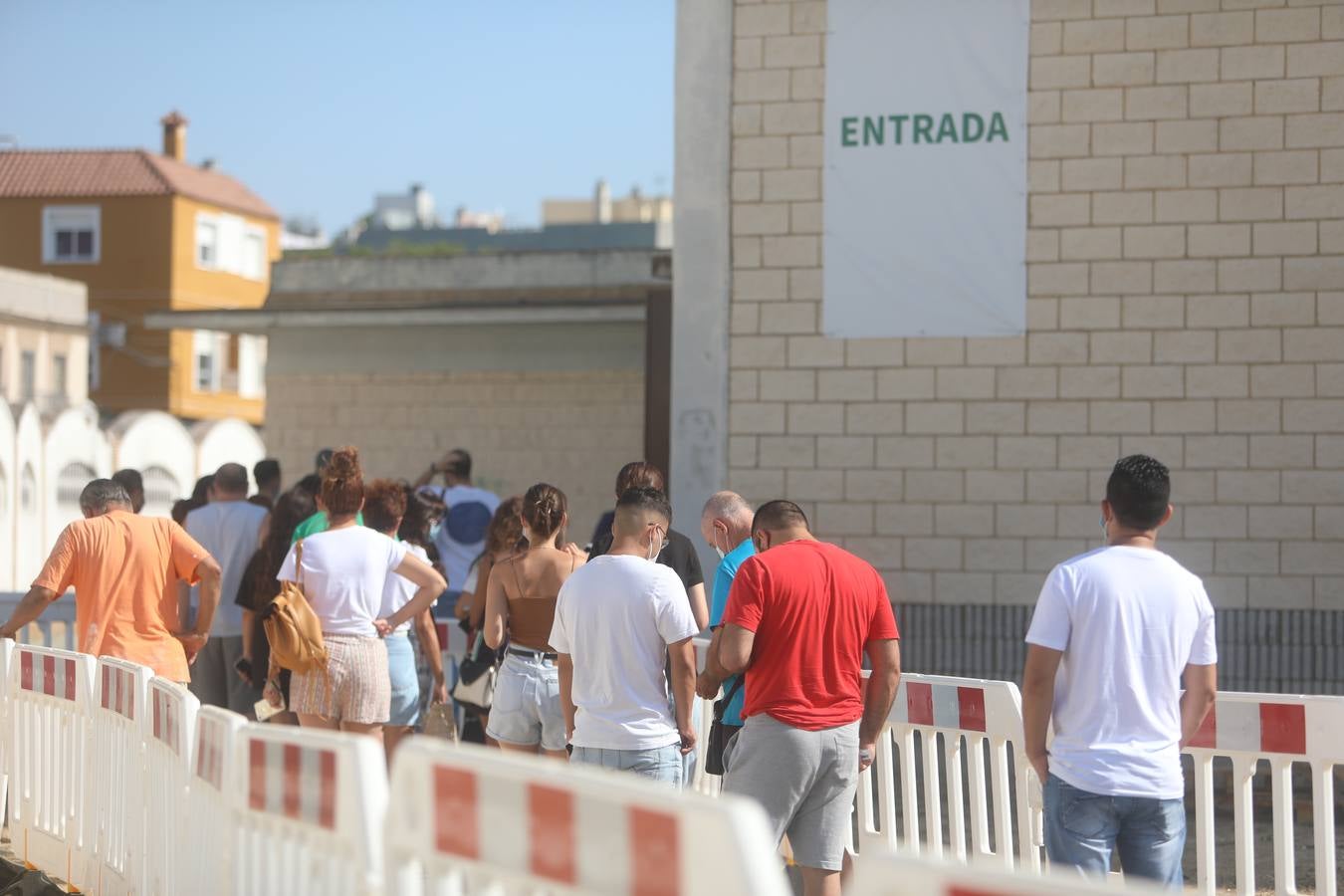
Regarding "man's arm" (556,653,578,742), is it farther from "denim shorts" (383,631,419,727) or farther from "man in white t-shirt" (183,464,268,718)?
"man in white t-shirt" (183,464,268,718)

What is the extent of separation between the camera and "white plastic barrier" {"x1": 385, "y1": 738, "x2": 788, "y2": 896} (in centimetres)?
288

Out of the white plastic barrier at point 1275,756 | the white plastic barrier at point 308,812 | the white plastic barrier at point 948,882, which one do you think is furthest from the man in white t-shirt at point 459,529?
the white plastic barrier at point 948,882

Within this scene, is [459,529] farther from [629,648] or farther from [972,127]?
[629,648]

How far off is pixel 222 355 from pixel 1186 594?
2115 inches

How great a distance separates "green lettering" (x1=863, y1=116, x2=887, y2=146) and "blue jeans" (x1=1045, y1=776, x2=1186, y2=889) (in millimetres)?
6951

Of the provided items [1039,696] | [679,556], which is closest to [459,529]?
[679,556]

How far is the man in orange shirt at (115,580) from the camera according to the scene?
8.00 m

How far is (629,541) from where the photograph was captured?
5.99 m

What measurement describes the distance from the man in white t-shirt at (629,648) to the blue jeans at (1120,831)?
155 cm

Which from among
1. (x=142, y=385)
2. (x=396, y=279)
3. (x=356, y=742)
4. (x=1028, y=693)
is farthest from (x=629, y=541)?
(x=142, y=385)

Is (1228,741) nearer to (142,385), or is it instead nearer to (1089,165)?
(1089,165)

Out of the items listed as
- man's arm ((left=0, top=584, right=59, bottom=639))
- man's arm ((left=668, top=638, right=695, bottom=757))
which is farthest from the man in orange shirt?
man's arm ((left=668, top=638, right=695, bottom=757))

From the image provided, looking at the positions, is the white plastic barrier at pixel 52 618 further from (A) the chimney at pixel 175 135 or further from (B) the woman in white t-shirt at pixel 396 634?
(A) the chimney at pixel 175 135

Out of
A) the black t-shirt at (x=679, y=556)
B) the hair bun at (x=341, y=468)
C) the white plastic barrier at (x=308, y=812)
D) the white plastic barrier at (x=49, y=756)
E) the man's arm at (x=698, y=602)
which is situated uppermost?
the hair bun at (x=341, y=468)
